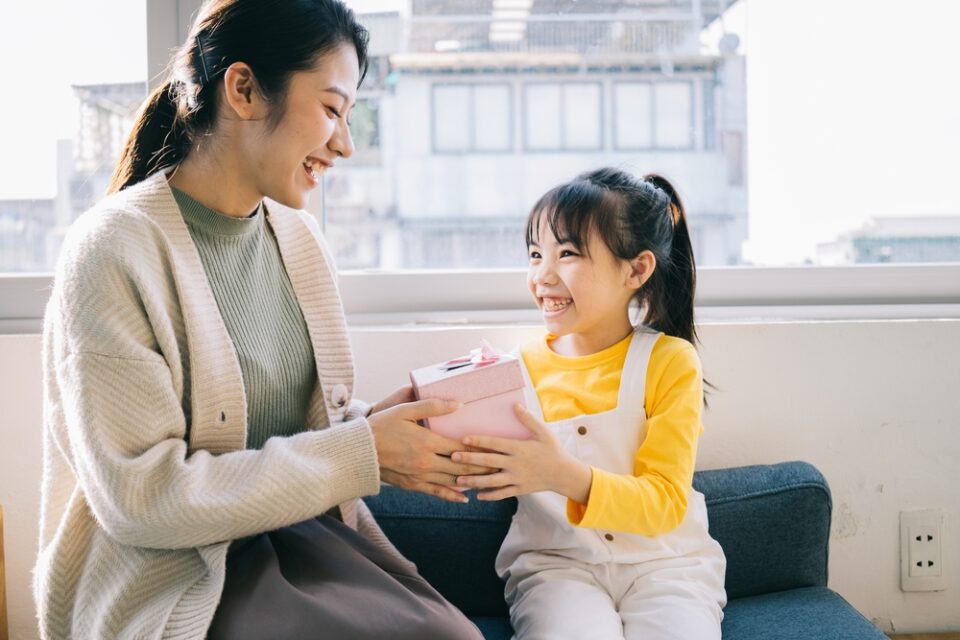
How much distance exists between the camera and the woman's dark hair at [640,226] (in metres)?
1.51

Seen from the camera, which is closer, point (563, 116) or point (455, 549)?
point (455, 549)

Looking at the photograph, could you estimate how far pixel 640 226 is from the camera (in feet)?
5.06

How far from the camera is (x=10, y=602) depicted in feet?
5.83

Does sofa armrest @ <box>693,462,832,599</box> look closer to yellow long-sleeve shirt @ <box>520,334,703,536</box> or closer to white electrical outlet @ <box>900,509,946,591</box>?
yellow long-sleeve shirt @ <box>520,334,703,536</box>

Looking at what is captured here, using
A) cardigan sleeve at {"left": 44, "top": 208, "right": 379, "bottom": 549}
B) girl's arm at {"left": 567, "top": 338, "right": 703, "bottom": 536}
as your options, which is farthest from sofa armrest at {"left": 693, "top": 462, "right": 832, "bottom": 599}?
cardigan sleeve at {"left": 44, "top": 208, "right": 379, "bottom": 549}

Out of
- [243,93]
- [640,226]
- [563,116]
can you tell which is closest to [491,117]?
[563,116]

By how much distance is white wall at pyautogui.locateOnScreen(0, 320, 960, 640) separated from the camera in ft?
5.97

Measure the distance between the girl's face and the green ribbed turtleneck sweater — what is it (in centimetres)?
42

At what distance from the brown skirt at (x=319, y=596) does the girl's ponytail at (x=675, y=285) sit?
67 cm

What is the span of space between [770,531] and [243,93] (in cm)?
117

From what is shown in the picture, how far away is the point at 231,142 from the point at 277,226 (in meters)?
0.19

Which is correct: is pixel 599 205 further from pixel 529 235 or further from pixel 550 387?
pixel 550 387

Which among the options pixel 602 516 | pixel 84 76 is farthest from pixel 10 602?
pixel 602 516

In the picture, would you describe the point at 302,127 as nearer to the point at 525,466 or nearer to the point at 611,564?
the point at 525,466
